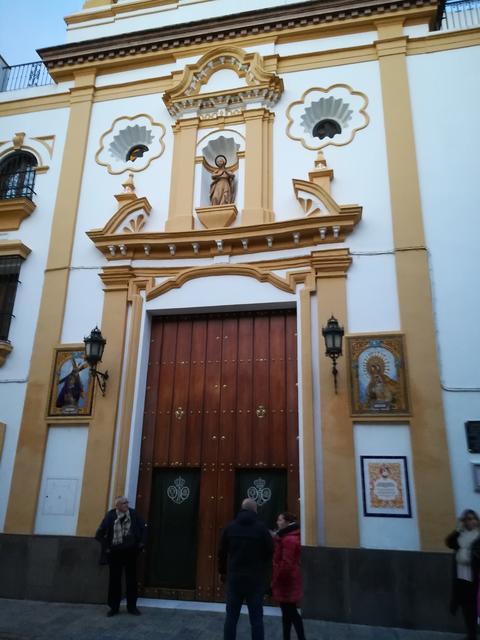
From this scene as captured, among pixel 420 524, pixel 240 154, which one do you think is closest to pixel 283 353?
pixel 420 524

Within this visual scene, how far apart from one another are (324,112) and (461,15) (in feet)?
10.8

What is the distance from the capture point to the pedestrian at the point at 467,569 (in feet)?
18.2

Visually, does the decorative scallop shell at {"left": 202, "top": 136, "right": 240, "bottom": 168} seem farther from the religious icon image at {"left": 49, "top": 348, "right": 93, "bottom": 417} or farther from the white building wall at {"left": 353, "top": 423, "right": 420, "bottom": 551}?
the white building wall at {"left": 353, "top": 423, "right": 420, "bottom": 551}

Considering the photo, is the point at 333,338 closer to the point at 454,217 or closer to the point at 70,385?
the point at 454,217

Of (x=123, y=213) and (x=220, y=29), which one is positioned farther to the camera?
(x=220, y=29)

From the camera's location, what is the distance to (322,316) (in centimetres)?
798

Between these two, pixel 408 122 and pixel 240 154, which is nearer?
pixel 408 122

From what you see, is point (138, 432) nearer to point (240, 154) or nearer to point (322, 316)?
point (322, 316)

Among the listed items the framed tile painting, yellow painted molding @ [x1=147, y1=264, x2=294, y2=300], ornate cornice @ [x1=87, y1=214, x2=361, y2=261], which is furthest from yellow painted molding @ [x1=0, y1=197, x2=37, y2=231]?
the framed tile painting

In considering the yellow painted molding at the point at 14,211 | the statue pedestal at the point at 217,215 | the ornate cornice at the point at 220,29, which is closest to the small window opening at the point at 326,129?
the ornate cornice at the point at 220,29

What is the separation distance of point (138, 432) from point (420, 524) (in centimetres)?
412

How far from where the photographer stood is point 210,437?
805 cm

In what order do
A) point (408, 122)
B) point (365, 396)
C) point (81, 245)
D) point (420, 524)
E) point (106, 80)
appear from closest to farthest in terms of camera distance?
point (420, 524), point (365, 396), point (408, 122), point (81, 245), point (106, 80)

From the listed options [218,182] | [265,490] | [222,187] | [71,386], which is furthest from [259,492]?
[218,182]
